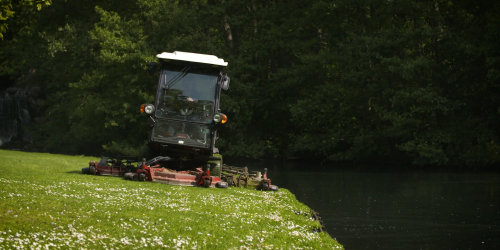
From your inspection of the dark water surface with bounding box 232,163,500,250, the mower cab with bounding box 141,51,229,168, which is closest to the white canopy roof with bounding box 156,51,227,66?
the mower cab with bounding box 141,51,229,168

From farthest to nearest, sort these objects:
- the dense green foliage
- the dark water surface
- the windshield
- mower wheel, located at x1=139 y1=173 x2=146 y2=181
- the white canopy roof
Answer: the dense green foliage → the windshield → the white canopy roof → mower wheel, located at x1=139 y1=173 x2=146 y2=181 → the dark water surface

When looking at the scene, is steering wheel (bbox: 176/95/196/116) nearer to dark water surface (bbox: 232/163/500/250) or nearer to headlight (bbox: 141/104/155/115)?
headlight (bbox: 141/104/155/115)

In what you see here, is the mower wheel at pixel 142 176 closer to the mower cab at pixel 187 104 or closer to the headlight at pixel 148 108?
the mower cab at pixel 187 104

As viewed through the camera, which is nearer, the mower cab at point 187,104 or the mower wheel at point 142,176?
the mower wheel at point 142,176

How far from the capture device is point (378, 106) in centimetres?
3872

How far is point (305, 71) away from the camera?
42.4m

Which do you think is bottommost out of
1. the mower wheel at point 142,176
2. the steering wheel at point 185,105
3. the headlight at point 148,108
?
the mower wheel at point 142,176

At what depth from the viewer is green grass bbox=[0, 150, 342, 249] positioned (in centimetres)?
826

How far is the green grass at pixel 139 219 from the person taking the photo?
8.26 meters

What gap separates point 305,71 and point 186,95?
24595 millimetres

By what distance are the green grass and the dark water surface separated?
4.97ft

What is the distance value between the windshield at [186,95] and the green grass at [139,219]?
3.78m

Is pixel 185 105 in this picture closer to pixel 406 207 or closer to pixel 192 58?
pixel 192 58

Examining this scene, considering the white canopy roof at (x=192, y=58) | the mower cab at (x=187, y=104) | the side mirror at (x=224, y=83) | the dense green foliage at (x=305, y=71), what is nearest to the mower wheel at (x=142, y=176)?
the mower cab at (x=187, y=104)
